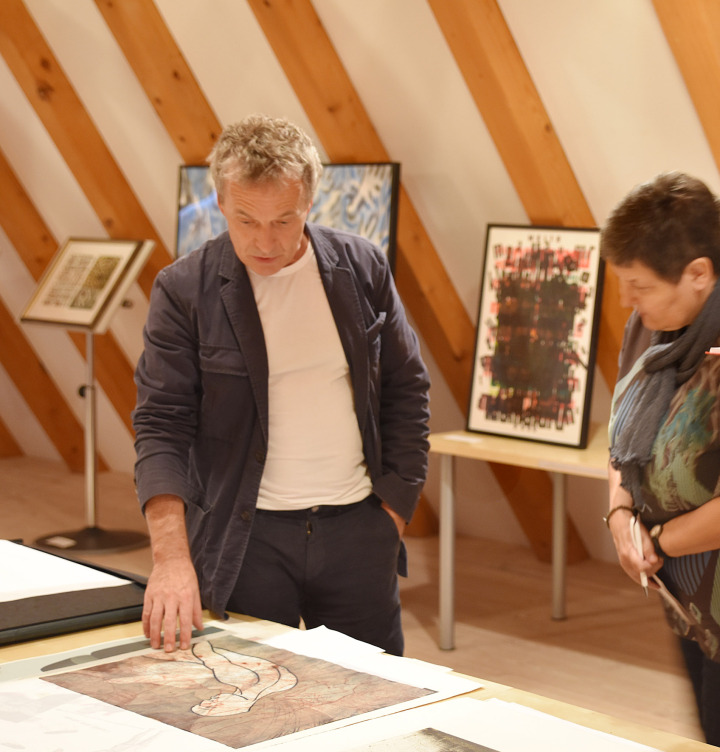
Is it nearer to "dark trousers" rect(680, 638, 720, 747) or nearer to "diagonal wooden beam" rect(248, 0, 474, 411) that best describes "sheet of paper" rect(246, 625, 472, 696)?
"dark trousers" rect(680, 638, 720, 747)

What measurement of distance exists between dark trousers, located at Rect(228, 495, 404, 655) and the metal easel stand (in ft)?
10.6

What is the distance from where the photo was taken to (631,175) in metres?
3.63

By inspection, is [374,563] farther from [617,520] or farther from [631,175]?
[631,175]

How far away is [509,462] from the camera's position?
12.1ft

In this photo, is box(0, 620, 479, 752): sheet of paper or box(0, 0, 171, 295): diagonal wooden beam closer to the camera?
box(0, 620, 479, 752): sheet of paper

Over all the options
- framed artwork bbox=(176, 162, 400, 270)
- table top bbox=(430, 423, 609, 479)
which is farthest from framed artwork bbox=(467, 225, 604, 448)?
framed artwork bbox=(176, 162, 400, 270)

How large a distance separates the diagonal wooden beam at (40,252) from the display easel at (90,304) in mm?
508

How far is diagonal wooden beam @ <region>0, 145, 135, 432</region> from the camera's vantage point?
580 centimetres

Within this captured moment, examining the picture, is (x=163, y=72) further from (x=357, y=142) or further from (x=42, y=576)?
(x=42, y=576)

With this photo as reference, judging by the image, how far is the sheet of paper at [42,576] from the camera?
1744 mm

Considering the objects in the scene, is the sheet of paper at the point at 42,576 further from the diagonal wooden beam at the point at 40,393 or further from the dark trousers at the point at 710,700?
the diagonal wooden beam at the point at 40,393

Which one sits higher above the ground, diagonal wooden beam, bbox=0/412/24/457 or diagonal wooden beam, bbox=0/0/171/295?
diagonal wooden beam, bbox=0/0/171/295

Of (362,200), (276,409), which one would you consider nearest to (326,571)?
(276,409)

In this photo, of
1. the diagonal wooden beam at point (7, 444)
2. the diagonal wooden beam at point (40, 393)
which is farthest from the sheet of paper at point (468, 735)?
the diagonal wooden beam at point (7, 444)
